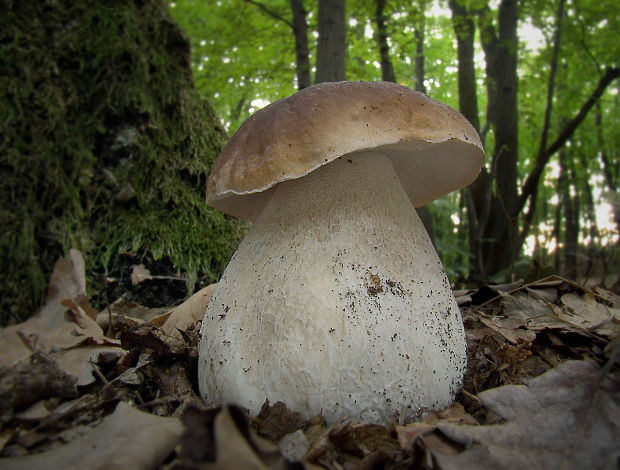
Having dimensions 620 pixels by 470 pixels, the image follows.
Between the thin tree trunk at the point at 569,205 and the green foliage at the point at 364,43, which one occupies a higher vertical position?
the green foliage at the point at 364,43

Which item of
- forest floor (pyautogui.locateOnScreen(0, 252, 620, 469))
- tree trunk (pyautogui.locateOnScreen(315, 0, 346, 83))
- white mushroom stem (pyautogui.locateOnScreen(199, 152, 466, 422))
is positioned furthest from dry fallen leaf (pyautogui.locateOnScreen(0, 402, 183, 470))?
tree trunk (pyautogui.locateOnScreen(315, 0, 346, 83))

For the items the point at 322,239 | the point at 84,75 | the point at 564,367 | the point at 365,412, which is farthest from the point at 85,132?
the point at 564,367

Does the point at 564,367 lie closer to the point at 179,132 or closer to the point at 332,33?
the point at 179,132

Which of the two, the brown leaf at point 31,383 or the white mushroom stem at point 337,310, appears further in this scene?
the white mushroom stem at point 337,310

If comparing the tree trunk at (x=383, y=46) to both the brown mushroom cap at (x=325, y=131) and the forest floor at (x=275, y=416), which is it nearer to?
the brown mushroom cap at (x=325, y=131)

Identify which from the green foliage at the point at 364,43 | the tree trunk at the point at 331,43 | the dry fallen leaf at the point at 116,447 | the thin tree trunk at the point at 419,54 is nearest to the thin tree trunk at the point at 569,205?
the green foliage at the point at 364,43

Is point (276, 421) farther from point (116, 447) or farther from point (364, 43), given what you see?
point (364, 43)
